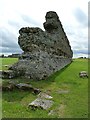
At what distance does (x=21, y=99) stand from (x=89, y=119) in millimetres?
6638

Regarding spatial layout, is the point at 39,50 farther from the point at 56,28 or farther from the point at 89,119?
the point at 89,119

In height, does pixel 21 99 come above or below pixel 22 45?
below

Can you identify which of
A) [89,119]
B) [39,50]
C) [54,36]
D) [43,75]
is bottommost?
[89,119]

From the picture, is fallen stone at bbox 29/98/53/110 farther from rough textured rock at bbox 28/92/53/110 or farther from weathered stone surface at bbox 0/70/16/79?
weathered stone surface at bbox 0/70/16/79

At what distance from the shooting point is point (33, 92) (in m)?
21.4

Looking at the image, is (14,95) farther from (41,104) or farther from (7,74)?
(7,74)

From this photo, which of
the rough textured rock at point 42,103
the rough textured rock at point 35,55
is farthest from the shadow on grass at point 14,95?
the rough textured rock at point 35,55

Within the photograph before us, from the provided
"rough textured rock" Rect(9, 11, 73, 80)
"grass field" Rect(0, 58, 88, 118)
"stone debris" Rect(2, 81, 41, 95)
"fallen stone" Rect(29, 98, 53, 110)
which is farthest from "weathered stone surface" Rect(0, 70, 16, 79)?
"fallen stone" Rect(29, 98, 53, 110)

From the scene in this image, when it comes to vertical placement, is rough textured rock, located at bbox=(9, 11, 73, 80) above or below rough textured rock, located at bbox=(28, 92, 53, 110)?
above

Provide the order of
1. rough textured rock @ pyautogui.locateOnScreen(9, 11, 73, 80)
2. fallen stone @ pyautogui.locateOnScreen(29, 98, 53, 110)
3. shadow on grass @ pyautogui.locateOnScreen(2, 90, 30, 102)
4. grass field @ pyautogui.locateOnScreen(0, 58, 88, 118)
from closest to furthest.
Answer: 1. grass field @ pyautogui.locateOnScreen(0, 58, 88, 118)
2. fallen stone @ pyautogui.locateOnScreen(29, 98, 53, 110)
3. shadow on grass @ pyautogui.locateOnScreen(2, 90, 30, 102)
4. rough textured rock @ pyautogui.locateOnScreen(9, 11, 73, 80)

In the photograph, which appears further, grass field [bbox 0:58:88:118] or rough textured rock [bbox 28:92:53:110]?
rough textured rock [bbox 28:92:53:110]

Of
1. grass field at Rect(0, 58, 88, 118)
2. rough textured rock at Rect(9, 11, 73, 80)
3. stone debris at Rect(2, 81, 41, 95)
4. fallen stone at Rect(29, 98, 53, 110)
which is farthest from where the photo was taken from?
rough textured rock at Rect(9, 11, 73, 80)

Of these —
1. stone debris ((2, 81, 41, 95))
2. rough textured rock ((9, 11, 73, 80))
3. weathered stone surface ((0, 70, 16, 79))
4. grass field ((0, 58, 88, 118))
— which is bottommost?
grass field ((0, 58, 88, 118))

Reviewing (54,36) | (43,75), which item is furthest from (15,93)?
(54,36)
